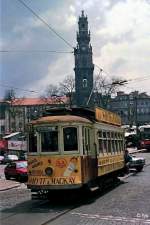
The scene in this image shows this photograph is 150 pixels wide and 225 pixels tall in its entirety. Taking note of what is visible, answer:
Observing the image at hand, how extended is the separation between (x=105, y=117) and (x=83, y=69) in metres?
103

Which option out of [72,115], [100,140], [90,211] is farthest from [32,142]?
[90,211]

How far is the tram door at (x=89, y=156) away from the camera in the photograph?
1864 centimetres

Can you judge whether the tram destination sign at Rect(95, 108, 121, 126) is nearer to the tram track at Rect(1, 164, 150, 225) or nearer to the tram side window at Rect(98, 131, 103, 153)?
the tram side window at Rect(98, 131, 103, 153)

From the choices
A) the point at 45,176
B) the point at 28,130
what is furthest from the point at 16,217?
the point at 28,130

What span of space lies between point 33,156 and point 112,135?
6778 millimetres

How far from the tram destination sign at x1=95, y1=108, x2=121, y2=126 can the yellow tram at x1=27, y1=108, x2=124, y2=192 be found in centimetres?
133

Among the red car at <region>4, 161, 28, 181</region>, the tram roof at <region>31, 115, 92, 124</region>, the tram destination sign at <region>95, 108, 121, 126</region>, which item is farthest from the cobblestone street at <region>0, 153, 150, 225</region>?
the red car at <region>4, 161, 28, 181</region>

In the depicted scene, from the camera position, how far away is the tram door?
18641mm

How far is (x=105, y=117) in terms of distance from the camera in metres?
23.2

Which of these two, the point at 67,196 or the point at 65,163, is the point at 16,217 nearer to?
the point at 65,163

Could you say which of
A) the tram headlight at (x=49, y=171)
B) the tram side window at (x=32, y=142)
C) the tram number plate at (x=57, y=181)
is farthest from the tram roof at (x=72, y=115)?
the tram number plate at (x=57, y=181)

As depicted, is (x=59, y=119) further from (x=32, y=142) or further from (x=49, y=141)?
(x=32, y=142)

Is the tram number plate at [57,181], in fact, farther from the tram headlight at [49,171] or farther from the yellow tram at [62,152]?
the tram headlight at [49,171]

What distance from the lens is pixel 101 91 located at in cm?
10044
